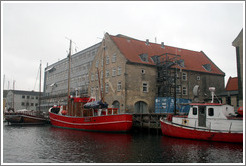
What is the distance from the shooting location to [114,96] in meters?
39.0

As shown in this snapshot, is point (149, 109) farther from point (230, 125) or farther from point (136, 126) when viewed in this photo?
point (230, 125)

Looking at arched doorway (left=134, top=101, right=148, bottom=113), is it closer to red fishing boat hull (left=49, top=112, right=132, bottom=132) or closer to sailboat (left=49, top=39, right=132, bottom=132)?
sailboat (left=49, top=39, right=132, bottom=132)

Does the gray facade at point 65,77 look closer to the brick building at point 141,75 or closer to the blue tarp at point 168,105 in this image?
the brick building at point 141,75

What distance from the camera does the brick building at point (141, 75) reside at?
3766cm

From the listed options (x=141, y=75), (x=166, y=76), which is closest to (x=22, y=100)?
(x=141, y=75)

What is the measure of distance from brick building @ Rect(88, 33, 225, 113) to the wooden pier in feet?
14.5

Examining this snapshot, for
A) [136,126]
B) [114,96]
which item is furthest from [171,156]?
[114,96]

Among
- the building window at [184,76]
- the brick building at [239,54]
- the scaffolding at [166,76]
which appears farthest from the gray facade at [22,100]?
the brick building at [239,54]

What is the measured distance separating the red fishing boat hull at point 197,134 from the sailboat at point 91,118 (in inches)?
212

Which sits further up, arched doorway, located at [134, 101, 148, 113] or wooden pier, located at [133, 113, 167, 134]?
arched doorway, located at [134, 101, 148, 113]

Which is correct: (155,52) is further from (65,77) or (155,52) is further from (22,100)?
(22,100)

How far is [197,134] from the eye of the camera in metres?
21.3

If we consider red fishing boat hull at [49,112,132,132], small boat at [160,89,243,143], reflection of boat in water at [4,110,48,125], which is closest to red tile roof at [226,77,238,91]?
small boat at [160,89,243,143]

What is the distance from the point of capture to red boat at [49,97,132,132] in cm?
2750
